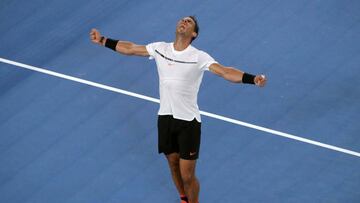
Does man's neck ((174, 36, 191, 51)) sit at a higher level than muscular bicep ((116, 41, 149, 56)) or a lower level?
higher

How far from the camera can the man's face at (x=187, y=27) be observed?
9.93m

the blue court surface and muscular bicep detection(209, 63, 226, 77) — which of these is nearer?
muscular bicep detection(209, 63, 226, 77)

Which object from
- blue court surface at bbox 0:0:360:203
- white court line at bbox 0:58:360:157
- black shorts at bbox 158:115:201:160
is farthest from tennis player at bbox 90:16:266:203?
white court line at bbox 0:58:360:157

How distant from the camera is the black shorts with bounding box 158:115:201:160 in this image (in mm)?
10055

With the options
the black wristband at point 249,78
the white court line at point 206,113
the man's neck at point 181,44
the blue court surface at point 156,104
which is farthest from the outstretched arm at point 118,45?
the white court line at point 206,113

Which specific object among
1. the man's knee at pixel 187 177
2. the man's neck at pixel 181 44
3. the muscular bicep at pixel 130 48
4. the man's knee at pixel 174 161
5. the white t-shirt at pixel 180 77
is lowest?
the man's knee at pixel 187 177

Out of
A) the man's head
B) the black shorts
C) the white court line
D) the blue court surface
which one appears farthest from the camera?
the white court line

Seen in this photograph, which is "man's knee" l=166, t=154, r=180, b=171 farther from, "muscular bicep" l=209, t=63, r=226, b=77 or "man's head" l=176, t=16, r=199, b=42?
"man's head" l=176, t=16, r=199, b=42

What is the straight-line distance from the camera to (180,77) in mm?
9836

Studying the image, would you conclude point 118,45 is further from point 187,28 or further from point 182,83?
point 182,83

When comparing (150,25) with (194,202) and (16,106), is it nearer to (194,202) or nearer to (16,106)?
(16,106)

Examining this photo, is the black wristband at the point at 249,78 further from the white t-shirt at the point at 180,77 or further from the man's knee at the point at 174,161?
the man's knee at the point at 174,161

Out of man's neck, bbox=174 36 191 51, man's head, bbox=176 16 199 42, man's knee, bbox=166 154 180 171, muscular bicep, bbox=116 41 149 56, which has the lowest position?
man's knee, bbox=166 154 180 171

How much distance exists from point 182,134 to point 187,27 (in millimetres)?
1239
